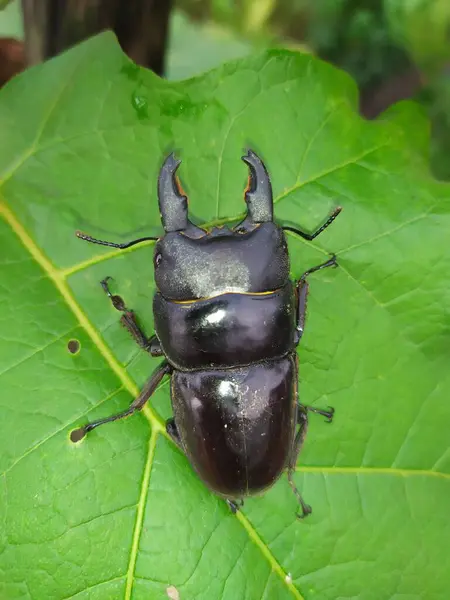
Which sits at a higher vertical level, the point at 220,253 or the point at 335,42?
the point at 220,253

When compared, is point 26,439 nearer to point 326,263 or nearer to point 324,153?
point 326,263

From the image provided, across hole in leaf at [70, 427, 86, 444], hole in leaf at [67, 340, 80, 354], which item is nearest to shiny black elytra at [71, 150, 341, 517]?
hole in leaf at [70, 427, 86, 444]

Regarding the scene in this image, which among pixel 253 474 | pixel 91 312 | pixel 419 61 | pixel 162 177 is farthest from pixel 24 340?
pixel 419 61

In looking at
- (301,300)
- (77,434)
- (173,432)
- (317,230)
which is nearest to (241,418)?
(173,432)

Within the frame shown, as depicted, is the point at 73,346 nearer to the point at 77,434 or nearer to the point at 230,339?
the point at 77,434

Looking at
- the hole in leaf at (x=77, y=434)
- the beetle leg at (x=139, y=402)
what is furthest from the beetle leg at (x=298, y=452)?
the hole in leaf at (x=77, y=434)

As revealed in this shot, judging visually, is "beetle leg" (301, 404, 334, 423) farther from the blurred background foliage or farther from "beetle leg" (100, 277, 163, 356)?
the blurred background foliage
